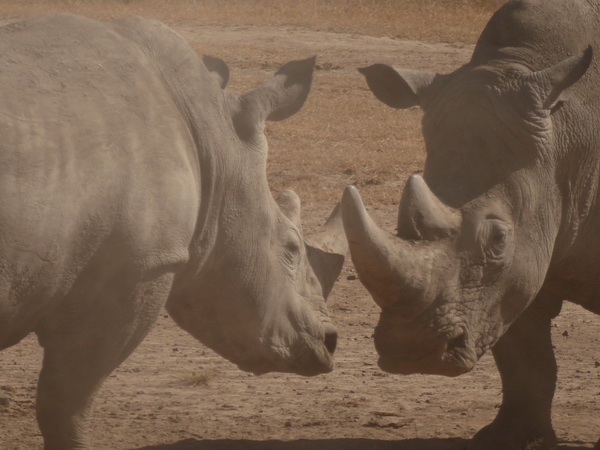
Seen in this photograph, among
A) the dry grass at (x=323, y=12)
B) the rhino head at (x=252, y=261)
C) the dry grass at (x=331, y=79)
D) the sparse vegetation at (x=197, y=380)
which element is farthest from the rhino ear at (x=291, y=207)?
the dry grass at (x=323, y=12)

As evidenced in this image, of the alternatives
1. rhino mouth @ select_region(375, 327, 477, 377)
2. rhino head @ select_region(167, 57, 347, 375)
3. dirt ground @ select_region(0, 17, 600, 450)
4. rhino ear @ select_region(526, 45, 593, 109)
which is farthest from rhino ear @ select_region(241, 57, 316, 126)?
dirt ground @ select_region(0, 17, 600, 450)

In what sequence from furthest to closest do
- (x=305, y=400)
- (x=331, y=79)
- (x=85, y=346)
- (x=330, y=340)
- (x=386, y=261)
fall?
(x=331, y=79), (x=305, y=400), (x=330, y=340), (x=386, y=261), (x=85, y=346)

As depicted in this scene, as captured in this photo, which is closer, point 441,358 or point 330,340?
point 441,358

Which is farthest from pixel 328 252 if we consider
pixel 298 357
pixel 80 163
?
pixel 80 163

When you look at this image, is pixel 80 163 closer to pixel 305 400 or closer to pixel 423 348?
pixel 423 348

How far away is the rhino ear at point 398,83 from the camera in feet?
17.2

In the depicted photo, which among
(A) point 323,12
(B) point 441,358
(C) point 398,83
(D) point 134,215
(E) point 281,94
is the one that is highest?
(A) point 323,12

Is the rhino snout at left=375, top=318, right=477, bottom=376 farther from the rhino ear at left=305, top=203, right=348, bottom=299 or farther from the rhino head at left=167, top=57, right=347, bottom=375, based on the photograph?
the rhino ear at left=305, top=203, right=348, bottom=299

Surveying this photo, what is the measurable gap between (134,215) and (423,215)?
108cm

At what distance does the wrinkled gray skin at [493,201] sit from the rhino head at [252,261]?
1.54 ft

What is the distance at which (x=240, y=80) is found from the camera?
15.2 meters

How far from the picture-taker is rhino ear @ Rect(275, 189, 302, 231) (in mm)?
5238

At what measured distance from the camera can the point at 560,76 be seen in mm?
4785

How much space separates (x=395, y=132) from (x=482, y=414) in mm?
7118
